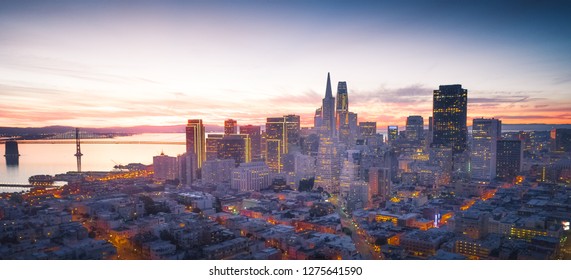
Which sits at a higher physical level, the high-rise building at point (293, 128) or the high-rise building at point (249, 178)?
the high-rise building at point (293, 128)

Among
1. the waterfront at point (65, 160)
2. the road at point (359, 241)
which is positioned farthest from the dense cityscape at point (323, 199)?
the waterfront at point (65, 160)

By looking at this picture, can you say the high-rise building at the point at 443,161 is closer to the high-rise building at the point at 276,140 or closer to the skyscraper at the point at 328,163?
the skyscraper at the point at 328,163

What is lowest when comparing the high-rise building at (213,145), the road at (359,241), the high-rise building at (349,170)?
the road at (359,241)

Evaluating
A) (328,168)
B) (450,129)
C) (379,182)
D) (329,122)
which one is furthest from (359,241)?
(329,122)

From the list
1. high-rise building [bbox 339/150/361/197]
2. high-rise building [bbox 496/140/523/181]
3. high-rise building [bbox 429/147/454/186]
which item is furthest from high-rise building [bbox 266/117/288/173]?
high-rise building [bbox 496/140/523/181]

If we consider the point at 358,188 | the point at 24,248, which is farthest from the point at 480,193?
the point at 24,248

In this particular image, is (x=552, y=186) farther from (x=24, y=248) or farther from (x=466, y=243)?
(x=24, y=248)
